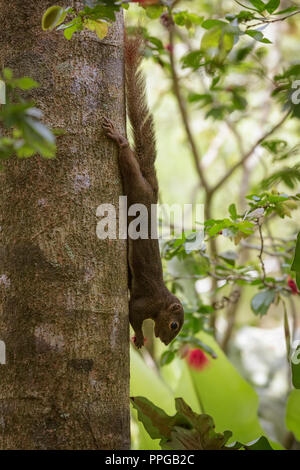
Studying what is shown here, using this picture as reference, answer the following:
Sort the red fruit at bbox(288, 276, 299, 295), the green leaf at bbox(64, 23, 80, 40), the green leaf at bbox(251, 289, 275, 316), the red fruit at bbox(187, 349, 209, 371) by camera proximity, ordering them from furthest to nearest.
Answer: the red fruit at bbox(187, 349, 209, 371) → the red fruit at bbox(288, 276, 299, 295) → the green leaf at bbox(251, 289, 275, 316) → the green leaf at bbox(64, 23, 80, 40)

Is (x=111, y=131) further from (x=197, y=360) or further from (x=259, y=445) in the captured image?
(x=197, y=360)

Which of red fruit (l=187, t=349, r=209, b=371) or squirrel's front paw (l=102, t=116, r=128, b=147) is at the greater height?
squirrel's front paw (l=102, t=116, r=128, b=147)

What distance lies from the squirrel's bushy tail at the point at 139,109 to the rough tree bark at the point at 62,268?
249 mm

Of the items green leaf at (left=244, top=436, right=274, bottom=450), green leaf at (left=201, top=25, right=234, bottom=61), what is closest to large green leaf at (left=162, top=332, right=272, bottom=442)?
green leaf at (left=244, top=436, right=274, bottom=450)

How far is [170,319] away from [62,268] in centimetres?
81

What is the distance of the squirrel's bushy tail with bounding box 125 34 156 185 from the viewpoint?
1659mm

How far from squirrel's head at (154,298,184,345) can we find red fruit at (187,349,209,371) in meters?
0.34

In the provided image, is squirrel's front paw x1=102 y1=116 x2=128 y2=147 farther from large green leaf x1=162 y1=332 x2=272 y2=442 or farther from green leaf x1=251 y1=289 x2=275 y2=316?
large green leaf x1=162 y1=332 x2=272 y2=442

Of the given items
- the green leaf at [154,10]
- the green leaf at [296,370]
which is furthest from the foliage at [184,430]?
the green leaf at [154,10]

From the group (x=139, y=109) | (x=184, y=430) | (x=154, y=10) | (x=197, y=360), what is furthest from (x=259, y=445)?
(x=154, y=10)

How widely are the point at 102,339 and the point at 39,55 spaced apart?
0.68m

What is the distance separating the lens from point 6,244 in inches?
50.4

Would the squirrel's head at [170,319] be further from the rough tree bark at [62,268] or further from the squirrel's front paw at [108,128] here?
the squirrel's front paw at [108,128]
